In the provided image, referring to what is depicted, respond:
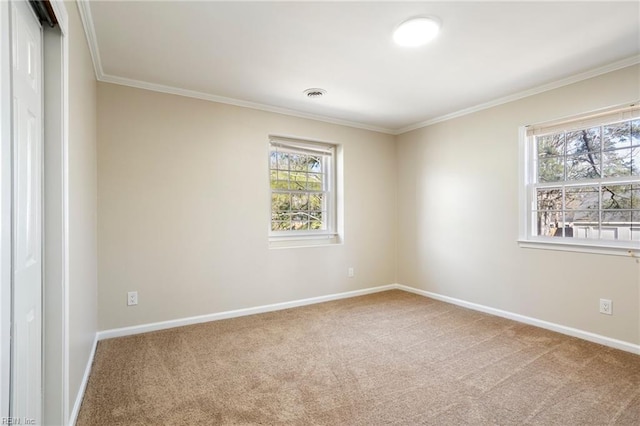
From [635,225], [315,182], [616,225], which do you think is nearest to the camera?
[635,225]

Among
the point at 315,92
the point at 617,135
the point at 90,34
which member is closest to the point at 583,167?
the point at 617,135

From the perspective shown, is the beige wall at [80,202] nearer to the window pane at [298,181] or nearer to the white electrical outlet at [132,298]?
the white electrical outlet at [132,298]

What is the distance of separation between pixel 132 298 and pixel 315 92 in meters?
2.70

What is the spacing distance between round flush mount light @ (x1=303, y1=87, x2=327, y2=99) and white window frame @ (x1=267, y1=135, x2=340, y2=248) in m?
0.74

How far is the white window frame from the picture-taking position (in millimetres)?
4086

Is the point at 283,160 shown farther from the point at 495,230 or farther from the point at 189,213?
the point at 495,230

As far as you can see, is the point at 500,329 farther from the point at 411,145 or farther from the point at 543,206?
the point at 411,145

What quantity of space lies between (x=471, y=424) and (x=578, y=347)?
1707 mm

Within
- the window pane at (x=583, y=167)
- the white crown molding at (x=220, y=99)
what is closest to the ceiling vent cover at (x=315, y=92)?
the white crown molding at (x=220, y=99)

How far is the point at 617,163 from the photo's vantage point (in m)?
2.90

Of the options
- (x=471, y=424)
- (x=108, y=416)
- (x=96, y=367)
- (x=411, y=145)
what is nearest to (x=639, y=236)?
(x=471, y=424)

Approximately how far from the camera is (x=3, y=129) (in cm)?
110

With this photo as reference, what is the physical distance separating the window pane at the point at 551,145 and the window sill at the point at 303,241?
2512 millimetres

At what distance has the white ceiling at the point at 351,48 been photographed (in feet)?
6.84
